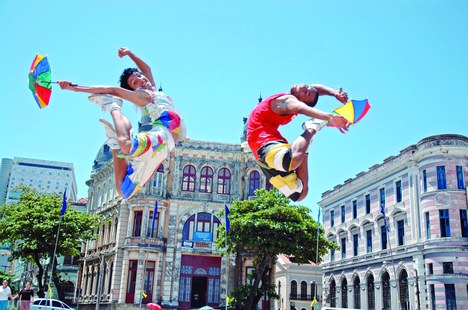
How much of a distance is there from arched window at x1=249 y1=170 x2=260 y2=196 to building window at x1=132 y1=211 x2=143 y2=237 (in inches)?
368

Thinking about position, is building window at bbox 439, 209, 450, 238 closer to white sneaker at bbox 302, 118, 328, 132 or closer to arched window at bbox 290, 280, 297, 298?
arched window at bbox 290, 280, 297, 298

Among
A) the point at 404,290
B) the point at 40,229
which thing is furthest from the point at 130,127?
the point at 404,290

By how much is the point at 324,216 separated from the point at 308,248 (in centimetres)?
2287

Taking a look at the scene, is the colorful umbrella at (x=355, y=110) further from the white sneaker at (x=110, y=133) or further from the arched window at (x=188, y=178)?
the arched window at (x=188, y=178)

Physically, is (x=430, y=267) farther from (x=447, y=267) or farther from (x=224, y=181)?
(x=224, y=181)

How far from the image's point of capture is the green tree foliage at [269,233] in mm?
32844

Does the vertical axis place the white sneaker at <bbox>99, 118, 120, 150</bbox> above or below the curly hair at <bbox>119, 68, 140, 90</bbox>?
below

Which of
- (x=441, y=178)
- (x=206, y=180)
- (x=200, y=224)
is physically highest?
(x=206, y=180)

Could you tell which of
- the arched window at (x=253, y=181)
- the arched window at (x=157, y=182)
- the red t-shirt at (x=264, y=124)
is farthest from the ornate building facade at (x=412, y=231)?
the red t-shirt at (x=264, y=124)

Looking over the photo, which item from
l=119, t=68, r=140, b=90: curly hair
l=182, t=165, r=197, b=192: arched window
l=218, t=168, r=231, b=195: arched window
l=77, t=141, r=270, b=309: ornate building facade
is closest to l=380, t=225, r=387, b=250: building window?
l=77, t=141, r=270, b=309: ornate building facade

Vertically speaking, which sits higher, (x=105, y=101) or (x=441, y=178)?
(x=441, y=178)

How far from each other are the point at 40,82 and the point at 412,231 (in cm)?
3696

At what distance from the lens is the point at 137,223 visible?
4369cm

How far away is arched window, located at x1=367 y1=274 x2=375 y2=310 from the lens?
44.3 metres
